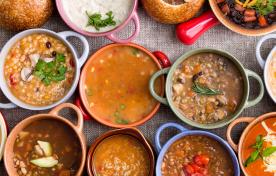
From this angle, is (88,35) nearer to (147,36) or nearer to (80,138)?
(147,36)

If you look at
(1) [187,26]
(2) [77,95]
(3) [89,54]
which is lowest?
(2) [77,95]

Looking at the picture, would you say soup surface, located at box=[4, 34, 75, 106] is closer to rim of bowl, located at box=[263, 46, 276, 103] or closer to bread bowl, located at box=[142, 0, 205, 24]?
bread bowl, located at box=[142, 0, 205, 24]

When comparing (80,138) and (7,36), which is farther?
(7,36)

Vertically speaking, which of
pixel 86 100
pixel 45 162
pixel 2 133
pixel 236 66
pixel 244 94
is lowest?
pixel 45 162

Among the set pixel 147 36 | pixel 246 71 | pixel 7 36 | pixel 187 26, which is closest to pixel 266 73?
pixel 246 71

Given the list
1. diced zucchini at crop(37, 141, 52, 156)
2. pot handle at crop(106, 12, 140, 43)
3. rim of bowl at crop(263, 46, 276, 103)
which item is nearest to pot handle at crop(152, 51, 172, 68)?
pot handle at crop(106, 12, 140, 43)

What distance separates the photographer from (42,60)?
8.63 feet

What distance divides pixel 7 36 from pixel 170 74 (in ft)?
2.78

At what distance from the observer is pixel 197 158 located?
260 centimetres

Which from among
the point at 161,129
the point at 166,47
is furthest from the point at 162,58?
the point at 161,129

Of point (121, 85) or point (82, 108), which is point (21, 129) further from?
point (121, 85)

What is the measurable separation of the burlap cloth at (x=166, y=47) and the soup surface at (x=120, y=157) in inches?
4.1

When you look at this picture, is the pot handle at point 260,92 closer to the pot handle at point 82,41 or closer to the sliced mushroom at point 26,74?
the pot handle at point 82,41

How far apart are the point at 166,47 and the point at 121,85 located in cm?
30
